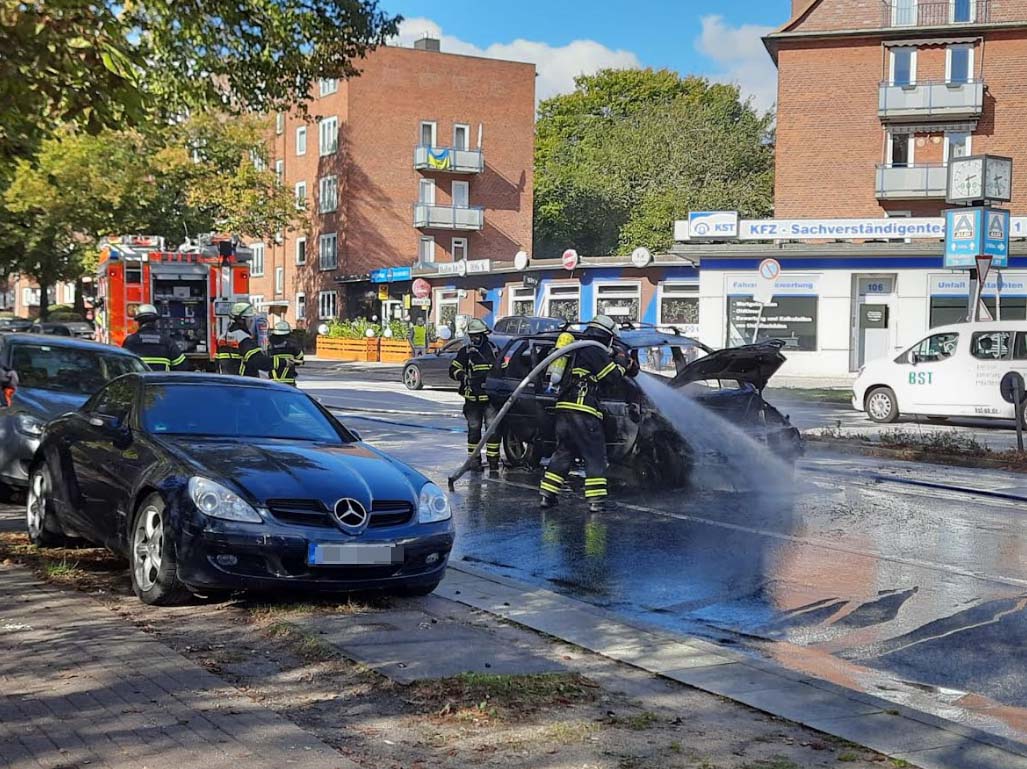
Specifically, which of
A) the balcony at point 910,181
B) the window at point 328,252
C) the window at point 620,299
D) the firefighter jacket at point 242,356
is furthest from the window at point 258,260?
the firefighter jacket at point 242,356

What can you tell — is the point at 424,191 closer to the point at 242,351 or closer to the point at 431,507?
the point at 242,351

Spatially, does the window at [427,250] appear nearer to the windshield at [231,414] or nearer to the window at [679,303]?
the window at [679,303]

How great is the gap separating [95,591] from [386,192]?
51288 millimetres

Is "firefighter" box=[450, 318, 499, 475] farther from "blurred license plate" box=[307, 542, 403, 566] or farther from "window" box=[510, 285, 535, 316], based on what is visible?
"window" box=[510, 285, 535, 316]

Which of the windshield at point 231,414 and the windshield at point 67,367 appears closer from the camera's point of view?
the windshield at point 231,414

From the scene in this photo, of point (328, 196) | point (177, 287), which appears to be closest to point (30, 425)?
point (177, 287)

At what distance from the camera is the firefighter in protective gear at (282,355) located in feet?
45.4

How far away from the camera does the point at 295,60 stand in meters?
15.7

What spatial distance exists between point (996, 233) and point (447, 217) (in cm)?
3660

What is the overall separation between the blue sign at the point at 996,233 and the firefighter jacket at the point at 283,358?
14625 mm

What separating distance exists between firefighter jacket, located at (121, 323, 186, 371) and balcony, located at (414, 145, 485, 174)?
4450 centimetres

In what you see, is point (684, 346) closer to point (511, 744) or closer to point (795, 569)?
point (795, 569)

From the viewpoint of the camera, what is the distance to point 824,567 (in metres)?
8.62

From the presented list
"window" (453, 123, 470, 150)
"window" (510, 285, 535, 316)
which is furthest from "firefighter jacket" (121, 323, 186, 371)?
"window" (453, 123, 470, 150)
